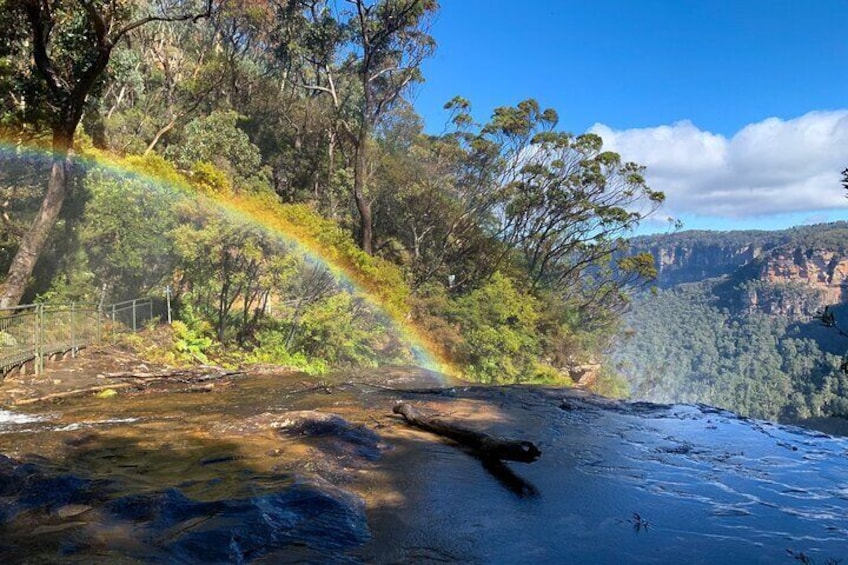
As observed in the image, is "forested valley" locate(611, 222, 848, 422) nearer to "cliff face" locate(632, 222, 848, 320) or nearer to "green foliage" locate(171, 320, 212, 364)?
"cliff face" locate(632, 222, 848, 320)

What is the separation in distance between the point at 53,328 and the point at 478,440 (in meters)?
10.1

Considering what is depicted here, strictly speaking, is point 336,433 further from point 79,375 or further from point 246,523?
point 79,375

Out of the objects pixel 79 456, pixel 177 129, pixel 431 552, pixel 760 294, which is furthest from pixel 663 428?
pixel 760 294

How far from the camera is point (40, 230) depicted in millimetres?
15000

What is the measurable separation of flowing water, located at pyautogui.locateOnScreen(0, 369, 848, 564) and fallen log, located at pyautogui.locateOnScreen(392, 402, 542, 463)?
233 mm

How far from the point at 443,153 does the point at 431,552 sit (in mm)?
29446

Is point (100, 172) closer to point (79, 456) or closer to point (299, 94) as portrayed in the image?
point (79, 456)


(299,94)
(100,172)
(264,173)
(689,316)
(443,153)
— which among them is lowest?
(689,316)

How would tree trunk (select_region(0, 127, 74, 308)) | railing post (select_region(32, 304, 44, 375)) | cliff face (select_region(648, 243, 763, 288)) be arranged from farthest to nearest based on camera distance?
cliff face (select_region(648, 243, 763, 288)) < tree trunk (select_region(0, 127, 74, 308)) < railing post (select_region(32, 304, 44, 375))

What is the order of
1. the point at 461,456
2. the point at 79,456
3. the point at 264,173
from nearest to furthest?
the point at 79,456 < the point at 461,456 < the point at 264,173

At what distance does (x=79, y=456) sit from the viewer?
660cm

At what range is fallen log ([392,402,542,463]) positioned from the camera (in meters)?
7.09

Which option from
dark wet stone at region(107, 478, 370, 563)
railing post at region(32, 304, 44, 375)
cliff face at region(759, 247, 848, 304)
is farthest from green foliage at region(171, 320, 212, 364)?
cliff face at region(759, 247, 848, 304)

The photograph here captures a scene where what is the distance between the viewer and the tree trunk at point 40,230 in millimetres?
14609
